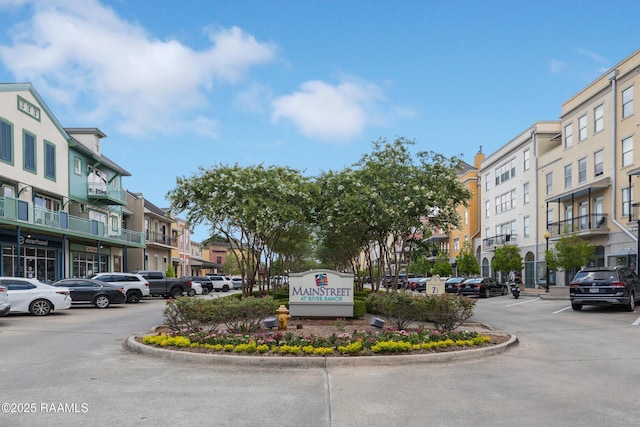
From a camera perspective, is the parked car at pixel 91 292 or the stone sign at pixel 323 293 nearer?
the stone sign at pixel 323 293

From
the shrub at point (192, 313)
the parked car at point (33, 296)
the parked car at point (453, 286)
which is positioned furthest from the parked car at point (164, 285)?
the shrub at point (192, 313)

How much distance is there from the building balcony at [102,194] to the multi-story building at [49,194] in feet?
0.04

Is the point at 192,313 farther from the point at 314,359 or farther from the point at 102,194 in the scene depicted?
the point at 102,194

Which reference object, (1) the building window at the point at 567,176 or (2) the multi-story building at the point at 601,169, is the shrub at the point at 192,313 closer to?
(2) the multi-story building at the point at 601,169

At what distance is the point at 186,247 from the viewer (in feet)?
234

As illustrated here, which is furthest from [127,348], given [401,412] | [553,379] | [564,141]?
[564,141]

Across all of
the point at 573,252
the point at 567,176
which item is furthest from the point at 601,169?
the point at 573,252

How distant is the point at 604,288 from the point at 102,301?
786 inches

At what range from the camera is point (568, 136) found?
4075 centimetres

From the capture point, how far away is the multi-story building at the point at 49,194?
28.6 metres

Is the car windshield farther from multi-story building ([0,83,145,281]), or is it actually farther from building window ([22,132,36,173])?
building window ([22,132,36,173])

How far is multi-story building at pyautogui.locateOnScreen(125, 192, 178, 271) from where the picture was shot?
49.7 m

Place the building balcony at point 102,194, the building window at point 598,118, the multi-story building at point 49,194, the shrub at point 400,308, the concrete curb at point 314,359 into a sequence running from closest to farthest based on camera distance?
the concrete curb at point 314,359, the shrub at point 400,308, the multi-story building at point 49,194, the building window at point 598,118, the building balcony at point 102,194

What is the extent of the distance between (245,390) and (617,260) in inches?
1290
